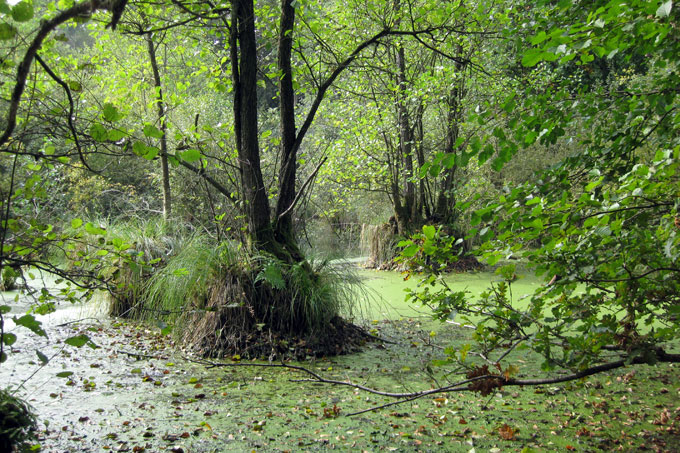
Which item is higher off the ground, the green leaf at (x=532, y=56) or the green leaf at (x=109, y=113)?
the green leaf at (x=532, y=56)

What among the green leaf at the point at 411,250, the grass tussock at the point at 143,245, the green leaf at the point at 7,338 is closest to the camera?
the green leaf at the point at 7,338

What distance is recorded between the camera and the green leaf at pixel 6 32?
4.22 ft

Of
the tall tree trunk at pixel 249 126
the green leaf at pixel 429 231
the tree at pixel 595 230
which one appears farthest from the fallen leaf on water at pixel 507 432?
the tall tree trunk at pixel 249 126

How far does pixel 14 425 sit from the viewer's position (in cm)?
209

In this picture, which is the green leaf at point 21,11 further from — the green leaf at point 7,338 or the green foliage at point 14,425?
the green foliage at point 14,425

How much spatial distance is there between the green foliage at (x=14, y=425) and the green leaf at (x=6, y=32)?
1.47m

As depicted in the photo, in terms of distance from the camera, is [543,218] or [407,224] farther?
[407,224]

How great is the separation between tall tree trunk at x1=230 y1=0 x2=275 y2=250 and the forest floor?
3.46ft

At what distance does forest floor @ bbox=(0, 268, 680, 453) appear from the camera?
7.48 ft

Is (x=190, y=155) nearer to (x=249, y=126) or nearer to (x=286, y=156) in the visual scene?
(x=249, y=126)

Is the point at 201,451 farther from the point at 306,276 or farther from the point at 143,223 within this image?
the point at 143,223

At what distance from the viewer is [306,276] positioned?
391 centimetres

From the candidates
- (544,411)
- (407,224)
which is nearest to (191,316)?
(544,411)

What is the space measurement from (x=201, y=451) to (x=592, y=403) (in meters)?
2.06
